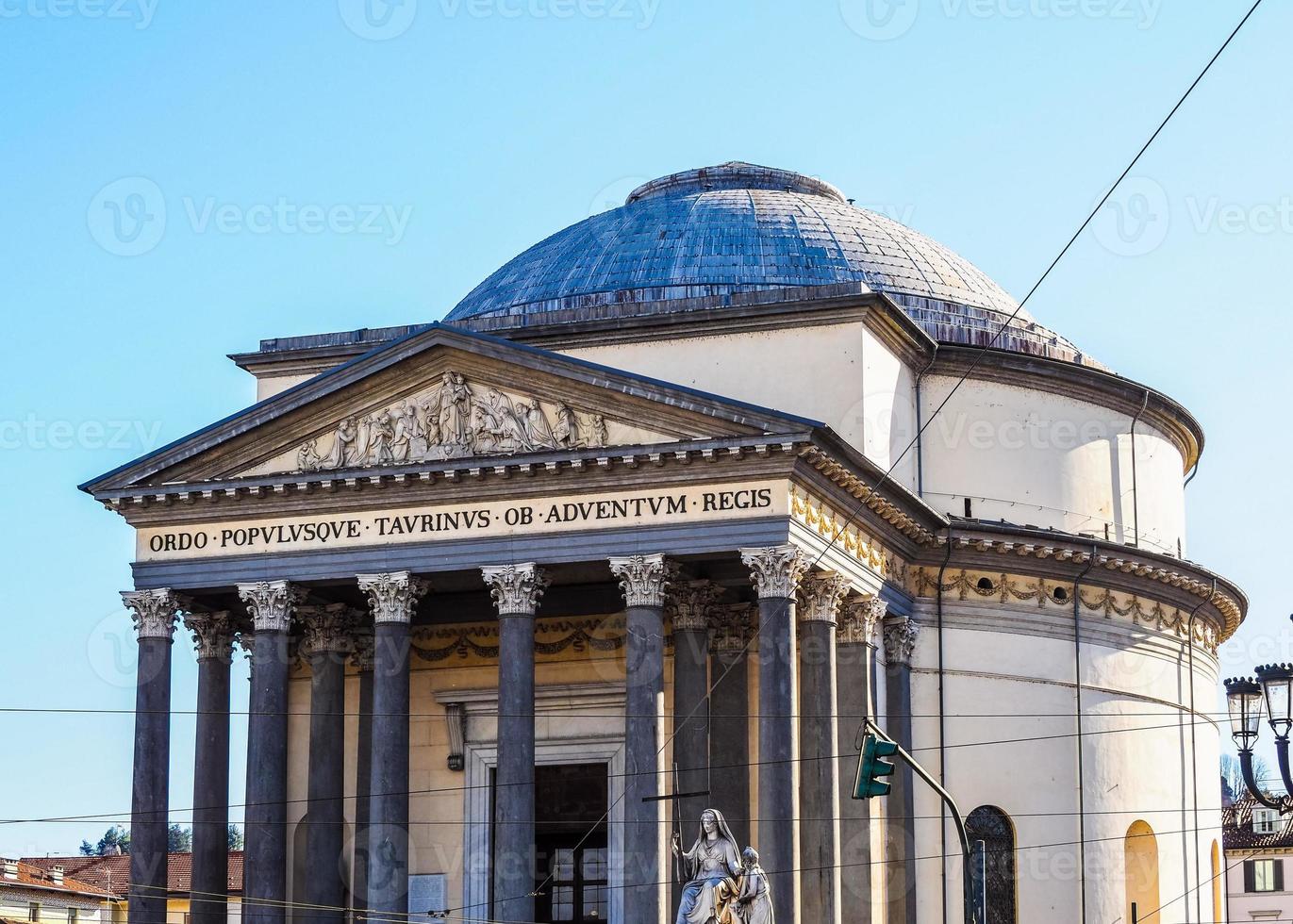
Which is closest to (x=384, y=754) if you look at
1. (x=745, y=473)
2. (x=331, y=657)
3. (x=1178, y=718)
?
(x=331, y=657)

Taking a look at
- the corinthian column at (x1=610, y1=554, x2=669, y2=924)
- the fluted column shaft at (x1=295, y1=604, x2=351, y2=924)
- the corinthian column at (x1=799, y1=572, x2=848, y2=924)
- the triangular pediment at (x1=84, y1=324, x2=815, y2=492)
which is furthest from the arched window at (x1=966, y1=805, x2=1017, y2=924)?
the fluted column shaft at (x1=295, y1=604, x2=351, y2=924)

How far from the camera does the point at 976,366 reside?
44.8 metres

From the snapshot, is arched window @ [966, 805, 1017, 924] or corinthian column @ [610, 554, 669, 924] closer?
→ corinthian column @ [610, 554, 669, 924]

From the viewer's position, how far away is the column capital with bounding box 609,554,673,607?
3716 cm

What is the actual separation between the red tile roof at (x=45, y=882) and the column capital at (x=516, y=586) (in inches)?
1089

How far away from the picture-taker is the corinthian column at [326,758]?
41031 millimetres

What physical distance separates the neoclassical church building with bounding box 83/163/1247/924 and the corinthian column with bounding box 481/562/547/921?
2.7 inches

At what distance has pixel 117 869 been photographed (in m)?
74.6

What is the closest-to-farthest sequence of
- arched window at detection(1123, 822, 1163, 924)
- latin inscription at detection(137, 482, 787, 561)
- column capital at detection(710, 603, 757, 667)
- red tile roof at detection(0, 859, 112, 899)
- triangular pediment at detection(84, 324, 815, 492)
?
latin inscription at detection(137, 482, 787, 561) → triangular pediment at detection(84, 324, 815, 492) → column capital at detection(710, 603, 757, 667) → arched window at detection(1123, 822, 1163, 924) → red tile roof at detection(0, 859, 112, 899)

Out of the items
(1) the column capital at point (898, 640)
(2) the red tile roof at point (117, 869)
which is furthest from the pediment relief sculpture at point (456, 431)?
(2) the red tile roof at point (117, 869)

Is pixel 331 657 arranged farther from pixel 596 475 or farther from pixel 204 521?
pixel 596 475

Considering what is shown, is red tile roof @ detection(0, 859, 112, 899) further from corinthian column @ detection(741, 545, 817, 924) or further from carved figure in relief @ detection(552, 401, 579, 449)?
corinthian column @ detection(741, 545, 817, 924)

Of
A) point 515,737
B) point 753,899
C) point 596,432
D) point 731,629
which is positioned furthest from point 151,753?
point 753,899

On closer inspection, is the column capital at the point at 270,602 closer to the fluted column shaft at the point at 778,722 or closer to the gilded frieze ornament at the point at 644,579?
the gilded frieze ornament at the point at 644,579
